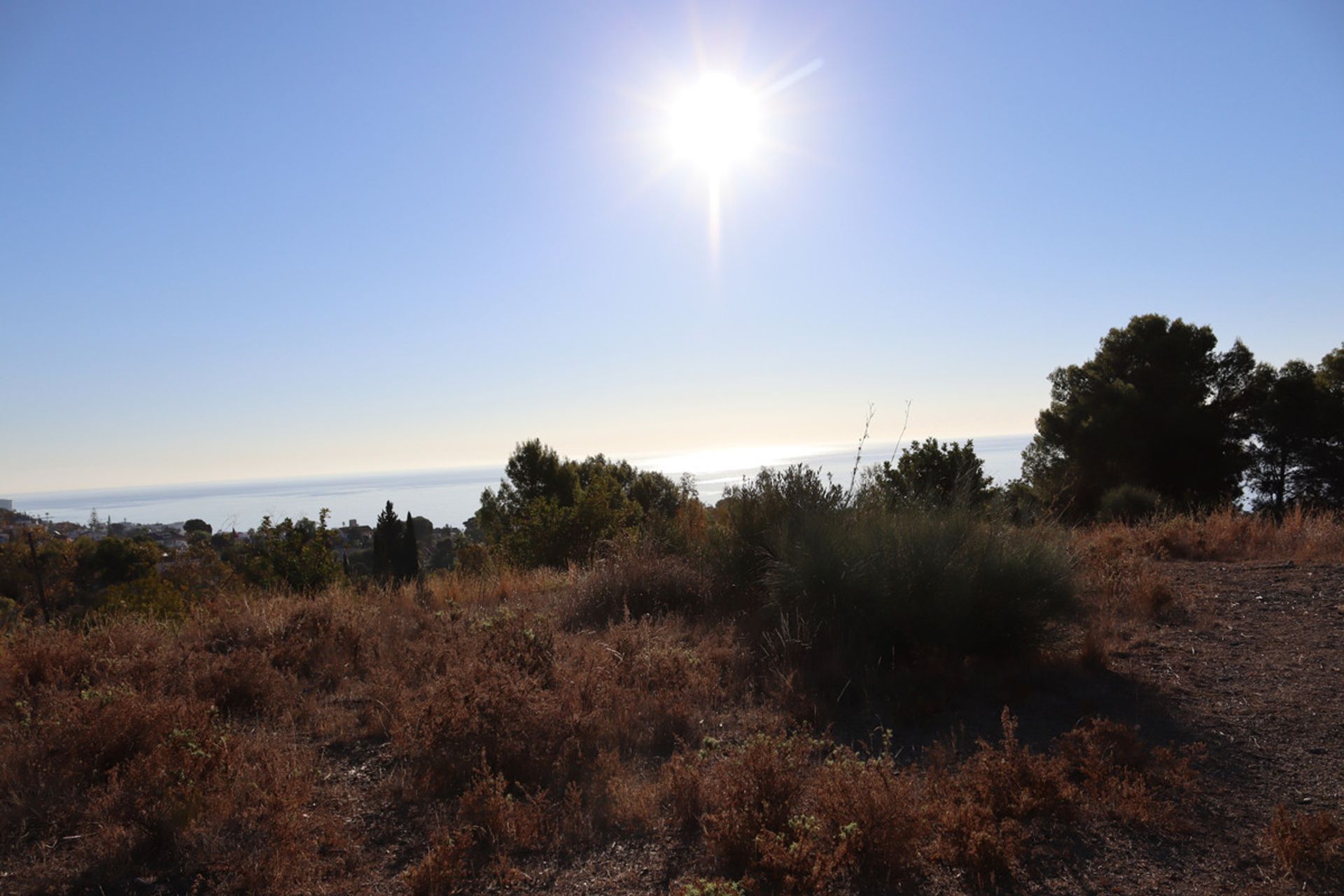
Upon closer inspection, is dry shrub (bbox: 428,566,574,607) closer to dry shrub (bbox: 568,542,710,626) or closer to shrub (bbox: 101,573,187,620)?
dry shrub (bbox: 568,542,710,626)

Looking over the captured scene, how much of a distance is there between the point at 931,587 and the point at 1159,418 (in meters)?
20.4

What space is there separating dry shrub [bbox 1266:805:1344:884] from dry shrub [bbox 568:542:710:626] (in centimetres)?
500

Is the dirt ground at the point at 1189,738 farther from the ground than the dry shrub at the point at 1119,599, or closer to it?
closer to it

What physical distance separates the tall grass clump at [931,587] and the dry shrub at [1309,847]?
230 cm

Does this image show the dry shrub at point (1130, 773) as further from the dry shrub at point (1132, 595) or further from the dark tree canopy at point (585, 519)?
the dark tree canopy at point (585, 519)

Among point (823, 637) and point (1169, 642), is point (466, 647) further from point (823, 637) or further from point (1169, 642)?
point (1169, 642)

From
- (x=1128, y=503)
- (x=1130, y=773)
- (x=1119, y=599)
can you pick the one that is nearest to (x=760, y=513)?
(x=1119, y=599)

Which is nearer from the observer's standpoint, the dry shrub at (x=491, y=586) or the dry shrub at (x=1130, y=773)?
the dry shrub at (x=1130, y=773)

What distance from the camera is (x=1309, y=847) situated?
3016 millimetres

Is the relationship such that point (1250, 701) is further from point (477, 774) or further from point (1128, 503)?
point (1128, 503)

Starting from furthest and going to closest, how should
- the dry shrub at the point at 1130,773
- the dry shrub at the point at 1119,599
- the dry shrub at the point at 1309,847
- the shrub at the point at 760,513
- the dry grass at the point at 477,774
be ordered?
1. the shrub at the point at 760,513
2. the dry shrub at the point at 1119,599
3. the dry shrub at the point at 1130,773
4. the dry grass at the point at 477,774
5. the dry shrub at the point at 1309,847

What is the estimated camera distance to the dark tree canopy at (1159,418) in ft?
70.8

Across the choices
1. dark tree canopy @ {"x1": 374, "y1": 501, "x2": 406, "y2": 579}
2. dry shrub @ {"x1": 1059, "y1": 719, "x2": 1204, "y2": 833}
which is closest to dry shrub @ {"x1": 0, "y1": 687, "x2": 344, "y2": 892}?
dry shrub @ {"x1": 1059, "y1": 719, "x2": 1204, "y2": 833}

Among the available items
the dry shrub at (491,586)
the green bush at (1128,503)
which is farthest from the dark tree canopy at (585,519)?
the green bush at (1128,503)
